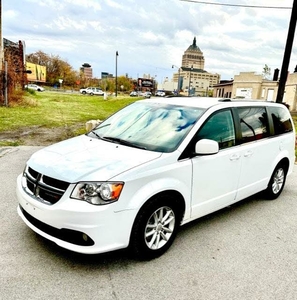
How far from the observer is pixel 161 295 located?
259cm

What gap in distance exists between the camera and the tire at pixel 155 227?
2.91m

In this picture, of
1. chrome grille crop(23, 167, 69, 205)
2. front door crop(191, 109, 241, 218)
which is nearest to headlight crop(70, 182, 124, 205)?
chrome grille crop(23, 167, 69, 205)

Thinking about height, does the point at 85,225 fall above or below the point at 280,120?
below

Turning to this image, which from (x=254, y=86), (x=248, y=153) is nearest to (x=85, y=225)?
(x=248, y=153)

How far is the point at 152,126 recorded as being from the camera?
373 cm

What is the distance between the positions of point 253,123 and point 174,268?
246 centimetres

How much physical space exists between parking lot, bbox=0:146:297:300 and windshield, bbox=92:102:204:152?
1.24m

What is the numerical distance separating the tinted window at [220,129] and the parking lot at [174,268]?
119 cm

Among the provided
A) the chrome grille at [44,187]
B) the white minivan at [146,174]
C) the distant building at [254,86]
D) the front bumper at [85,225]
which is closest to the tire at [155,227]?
the white minivan at [146,174]

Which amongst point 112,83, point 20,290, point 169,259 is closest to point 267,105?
point 169,259

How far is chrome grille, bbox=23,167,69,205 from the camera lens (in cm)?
276

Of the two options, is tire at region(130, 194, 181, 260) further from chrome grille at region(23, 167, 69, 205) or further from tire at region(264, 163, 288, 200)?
tire at region(264, 163, 288, 200)

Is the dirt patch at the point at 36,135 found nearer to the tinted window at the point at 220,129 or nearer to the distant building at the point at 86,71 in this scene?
the tinted window at the point at 220,129

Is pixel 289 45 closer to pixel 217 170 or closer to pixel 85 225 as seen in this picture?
pixel 217 170
